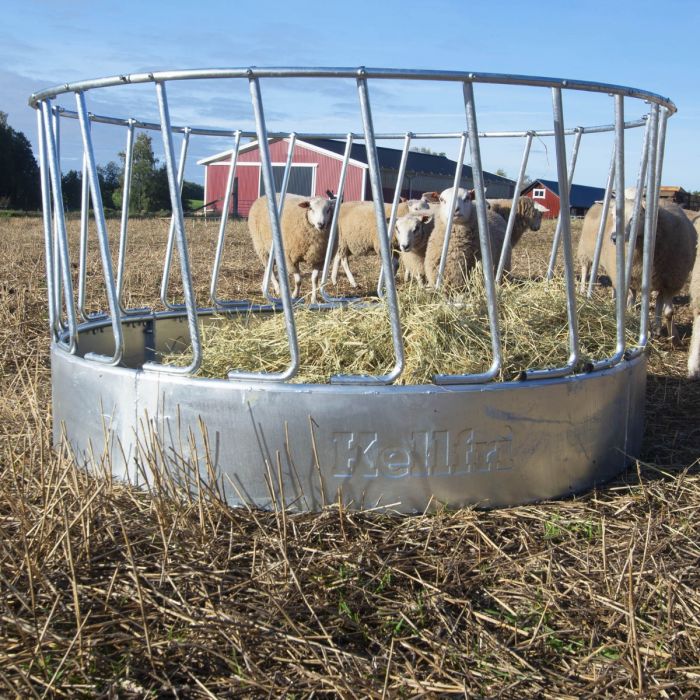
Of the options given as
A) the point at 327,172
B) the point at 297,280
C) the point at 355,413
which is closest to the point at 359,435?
the point at 355,413

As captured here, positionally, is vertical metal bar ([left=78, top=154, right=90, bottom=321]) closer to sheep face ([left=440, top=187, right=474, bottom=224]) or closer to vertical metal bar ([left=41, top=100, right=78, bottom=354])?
vertical metal bar ([left=41, top=100, right=78, bottom=354])

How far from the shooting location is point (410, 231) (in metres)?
7.41

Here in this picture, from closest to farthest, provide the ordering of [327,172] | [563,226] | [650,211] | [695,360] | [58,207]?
1. [563,226]
2. [58,207]
3. [650,211]
4. [695,360]
5. [327,172]

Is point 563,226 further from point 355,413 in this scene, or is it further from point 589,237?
point 589,237

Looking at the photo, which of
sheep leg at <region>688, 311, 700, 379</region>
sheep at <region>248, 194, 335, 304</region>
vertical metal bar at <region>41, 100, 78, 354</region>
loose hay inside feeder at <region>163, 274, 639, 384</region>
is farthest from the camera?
sheep at <region>248, 194, 335, 304</region>

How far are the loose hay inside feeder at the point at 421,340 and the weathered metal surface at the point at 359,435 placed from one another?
271mm

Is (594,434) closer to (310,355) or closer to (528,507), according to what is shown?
(528,507)

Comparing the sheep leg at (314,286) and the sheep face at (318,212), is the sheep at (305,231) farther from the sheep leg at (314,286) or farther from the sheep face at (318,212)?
the sheep leg at (314,286)

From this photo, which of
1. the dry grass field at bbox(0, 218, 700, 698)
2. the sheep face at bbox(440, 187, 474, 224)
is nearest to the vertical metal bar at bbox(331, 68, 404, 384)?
the dry grass field at bbox(0, 218, 700, 698)

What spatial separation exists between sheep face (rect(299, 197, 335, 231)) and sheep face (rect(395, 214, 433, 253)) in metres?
2.11

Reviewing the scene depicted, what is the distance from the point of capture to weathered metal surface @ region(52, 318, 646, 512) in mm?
2805

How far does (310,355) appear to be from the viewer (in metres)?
3.51

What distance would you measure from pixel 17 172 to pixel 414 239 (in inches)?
1385

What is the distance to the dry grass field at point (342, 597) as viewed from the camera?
1947 mm
